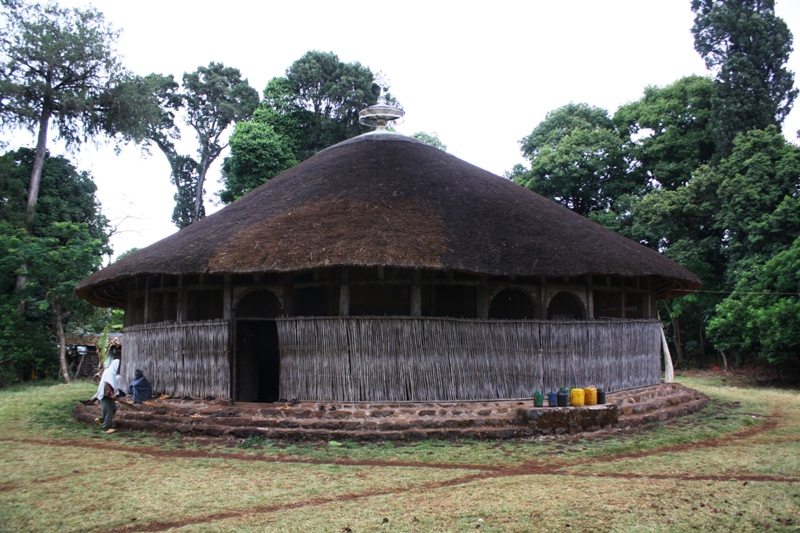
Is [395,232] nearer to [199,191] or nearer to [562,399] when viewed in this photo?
[562,399]

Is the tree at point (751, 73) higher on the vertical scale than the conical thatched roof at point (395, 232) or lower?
higher

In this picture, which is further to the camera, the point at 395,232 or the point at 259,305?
→ the point at 259,305

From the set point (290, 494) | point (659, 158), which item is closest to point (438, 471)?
point (290, 494)

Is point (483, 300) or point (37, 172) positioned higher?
point (37, 172)

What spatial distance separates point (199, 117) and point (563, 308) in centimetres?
2982

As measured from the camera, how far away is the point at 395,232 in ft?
35.7

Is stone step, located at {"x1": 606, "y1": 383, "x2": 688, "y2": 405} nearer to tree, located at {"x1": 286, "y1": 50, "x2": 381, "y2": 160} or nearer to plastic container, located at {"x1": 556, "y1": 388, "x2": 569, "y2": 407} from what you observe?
plastic container, located at {"x1": 556, "y1": 388, "x2": 569, "y2": 407}

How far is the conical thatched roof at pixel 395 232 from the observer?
34.5ft

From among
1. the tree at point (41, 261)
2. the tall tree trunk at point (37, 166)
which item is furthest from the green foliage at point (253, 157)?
the tall tree trunk at point (37, 166)

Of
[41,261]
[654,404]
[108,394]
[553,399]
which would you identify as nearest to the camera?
[553,399]

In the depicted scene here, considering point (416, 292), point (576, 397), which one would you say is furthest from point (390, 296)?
point (576, 397)

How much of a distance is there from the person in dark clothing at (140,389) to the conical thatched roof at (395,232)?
195 cm

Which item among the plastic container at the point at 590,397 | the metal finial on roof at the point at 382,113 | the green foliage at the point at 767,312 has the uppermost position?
the metal finial on roof at the point at 382,113

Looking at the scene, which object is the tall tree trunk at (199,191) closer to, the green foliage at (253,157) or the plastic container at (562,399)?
the green foliage at (253,157)
